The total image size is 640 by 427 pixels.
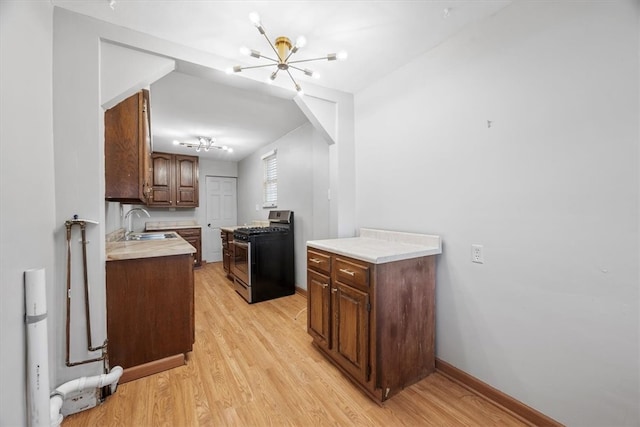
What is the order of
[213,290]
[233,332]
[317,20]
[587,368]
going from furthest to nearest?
[213,290] → [233,332] → [317,20] → [587,368]

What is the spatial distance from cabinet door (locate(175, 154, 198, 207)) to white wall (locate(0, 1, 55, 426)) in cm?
424

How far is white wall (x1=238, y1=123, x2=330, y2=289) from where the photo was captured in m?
3.30

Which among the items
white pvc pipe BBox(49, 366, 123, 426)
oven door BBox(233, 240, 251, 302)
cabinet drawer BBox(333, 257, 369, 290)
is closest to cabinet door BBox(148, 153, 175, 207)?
oven door BBox(233, 240, 251, 302)

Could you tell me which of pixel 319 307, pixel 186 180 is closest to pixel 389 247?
pixel 319 307

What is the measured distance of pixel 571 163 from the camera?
51.8 inches

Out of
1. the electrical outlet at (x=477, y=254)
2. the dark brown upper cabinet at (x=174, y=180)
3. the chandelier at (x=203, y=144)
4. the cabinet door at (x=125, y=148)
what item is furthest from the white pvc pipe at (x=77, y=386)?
the dark brown upper cabinet at (x=174, y=180)

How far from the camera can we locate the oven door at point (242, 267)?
3422 mm

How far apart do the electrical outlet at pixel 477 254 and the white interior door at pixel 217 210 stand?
18.8 feet

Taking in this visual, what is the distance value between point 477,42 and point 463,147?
0.70m

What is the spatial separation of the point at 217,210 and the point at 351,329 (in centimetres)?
538

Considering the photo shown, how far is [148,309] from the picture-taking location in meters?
1.89

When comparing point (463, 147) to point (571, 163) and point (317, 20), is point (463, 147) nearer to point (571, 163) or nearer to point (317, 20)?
point (571, 163)

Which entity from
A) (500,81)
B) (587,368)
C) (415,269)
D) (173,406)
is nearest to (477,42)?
(500,81)

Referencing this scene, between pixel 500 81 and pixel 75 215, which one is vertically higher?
pixel 500 81
